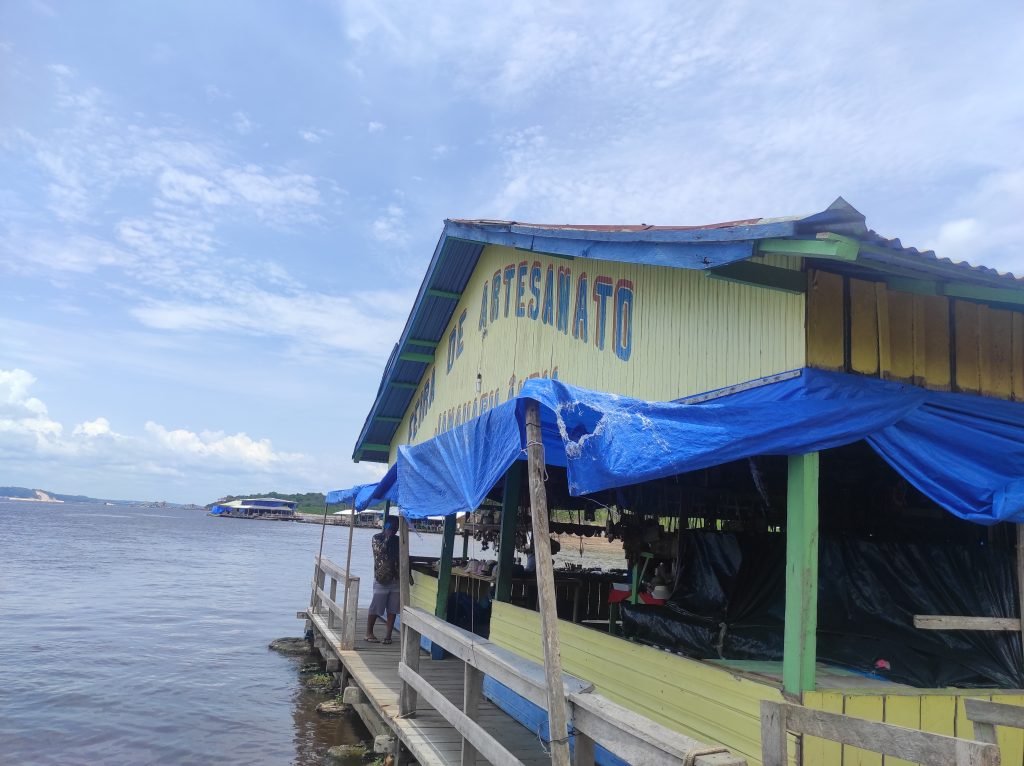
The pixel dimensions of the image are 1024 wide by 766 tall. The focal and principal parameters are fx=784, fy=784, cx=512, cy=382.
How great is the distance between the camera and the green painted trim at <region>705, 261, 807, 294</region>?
4.90 m

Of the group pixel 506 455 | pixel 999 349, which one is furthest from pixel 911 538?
pixel 506 455

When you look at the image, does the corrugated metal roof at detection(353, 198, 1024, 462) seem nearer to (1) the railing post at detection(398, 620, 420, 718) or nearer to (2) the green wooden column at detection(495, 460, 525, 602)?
(2) the green wooden column at detection(495, 460, 525, 602)

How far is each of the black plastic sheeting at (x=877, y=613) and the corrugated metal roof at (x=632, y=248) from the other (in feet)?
7.17

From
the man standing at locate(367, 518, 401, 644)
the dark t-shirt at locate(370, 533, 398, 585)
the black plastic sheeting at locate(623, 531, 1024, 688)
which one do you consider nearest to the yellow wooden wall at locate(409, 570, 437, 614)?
the man standing at locate(367, 518, 401, 644)

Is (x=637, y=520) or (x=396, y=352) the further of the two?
(x=396, y=352)

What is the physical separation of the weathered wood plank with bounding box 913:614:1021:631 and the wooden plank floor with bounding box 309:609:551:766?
3.13 m

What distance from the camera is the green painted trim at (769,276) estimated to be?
490cm

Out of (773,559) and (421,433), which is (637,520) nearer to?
(773,559)

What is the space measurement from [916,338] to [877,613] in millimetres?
2153

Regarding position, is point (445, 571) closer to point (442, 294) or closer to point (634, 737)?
point (442, 294)

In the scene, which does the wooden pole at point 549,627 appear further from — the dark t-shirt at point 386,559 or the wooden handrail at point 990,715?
the dark t-shirt at point 386,559

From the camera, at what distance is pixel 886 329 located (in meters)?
5.09

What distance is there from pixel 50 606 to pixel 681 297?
968 inches

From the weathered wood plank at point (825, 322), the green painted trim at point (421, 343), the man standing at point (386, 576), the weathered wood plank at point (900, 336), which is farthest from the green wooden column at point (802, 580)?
the green painted trim at point (421, 343)
